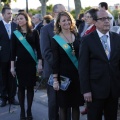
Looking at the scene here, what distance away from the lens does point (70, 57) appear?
4797 mm

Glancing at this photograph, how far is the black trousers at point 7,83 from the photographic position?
301 inches

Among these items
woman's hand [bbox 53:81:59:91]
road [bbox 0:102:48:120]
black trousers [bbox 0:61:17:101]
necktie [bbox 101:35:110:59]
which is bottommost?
road [bbox 0:102:48:120]

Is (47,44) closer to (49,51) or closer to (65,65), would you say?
(49,51)

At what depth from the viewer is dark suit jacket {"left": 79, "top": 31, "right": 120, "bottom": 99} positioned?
4.01 meters

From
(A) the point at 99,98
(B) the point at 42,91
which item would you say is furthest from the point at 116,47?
(B) the point at 42,91

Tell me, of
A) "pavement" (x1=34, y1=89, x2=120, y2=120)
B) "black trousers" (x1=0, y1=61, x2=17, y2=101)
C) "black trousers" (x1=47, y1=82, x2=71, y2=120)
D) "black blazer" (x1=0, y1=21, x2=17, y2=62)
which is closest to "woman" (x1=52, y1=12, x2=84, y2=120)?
"black trousers" (x1=47, y1=82, x2=71, y2=120)

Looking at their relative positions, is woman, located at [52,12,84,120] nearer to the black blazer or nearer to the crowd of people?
the crowd of people

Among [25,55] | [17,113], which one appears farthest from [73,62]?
[17,113]

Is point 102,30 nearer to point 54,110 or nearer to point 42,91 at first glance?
point 54,110

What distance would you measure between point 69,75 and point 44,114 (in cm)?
219

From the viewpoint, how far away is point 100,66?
13.1 ft

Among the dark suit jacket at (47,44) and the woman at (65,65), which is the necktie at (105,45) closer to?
the woman at (65,65)

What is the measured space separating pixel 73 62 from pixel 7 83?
3.34 m

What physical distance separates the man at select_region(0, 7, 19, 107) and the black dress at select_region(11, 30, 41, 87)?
4.69 ft
